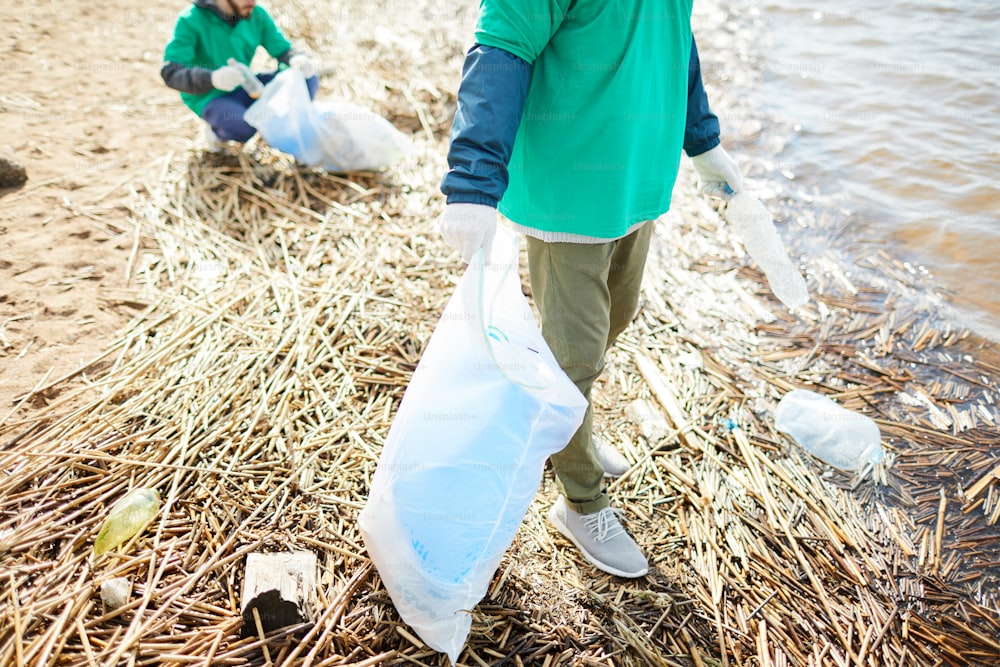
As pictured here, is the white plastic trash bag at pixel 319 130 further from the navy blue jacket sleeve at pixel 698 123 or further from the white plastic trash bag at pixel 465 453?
the white plastic trash bag at pixel 465 453

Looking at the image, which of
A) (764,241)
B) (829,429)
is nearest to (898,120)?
(829,429)

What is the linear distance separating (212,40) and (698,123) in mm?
3026

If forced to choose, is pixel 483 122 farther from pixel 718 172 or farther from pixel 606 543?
pixel 606 543

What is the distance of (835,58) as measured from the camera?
5.27 metres

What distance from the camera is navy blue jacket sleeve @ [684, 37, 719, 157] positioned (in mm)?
1844

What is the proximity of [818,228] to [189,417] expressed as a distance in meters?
3.39

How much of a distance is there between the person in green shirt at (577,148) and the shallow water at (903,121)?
91.8 inches

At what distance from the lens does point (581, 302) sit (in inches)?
66.4

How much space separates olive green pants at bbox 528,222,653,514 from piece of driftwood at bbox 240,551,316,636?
0.77m

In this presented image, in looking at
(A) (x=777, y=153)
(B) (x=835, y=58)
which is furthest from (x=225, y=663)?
(B) (x=835, y=58)

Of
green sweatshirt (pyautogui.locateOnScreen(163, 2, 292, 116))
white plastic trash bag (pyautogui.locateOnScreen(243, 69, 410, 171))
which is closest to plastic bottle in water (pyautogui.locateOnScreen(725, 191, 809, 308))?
white plastic trash bag (pyautogui.locateOnScreen(243, 69, 410, 171))

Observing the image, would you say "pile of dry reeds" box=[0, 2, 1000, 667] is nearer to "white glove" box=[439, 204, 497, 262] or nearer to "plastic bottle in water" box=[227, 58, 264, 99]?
"plastic bottle in water" box=[227, 58, 264, 99]

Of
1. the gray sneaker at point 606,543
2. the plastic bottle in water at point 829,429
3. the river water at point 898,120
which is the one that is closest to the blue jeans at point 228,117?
the gray sneaker at point 606,543

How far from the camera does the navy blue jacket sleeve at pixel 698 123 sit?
184cm
